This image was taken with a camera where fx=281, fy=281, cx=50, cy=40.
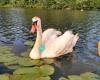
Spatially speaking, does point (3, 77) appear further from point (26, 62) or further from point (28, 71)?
point (26, 62)

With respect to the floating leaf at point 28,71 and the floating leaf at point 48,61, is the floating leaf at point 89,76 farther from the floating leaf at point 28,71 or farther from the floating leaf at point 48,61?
the floating leaf at point 48,61

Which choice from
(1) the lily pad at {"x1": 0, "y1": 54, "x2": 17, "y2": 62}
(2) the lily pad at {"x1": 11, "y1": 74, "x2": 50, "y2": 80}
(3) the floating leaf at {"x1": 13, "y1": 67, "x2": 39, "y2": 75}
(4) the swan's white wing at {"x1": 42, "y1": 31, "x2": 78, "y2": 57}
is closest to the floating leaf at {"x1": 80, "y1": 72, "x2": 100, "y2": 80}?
(2) the lily pad at {"x1": 11, "y1": 74, "x2": 50, "y2": 80}

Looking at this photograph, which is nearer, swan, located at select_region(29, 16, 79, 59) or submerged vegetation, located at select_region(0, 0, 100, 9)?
swan, located at select_region(29, 16, 79, 59)

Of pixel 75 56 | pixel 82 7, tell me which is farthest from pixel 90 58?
pixel 82 7

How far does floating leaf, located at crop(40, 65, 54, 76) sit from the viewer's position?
394 inches

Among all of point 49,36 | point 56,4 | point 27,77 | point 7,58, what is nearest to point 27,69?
point 27,77

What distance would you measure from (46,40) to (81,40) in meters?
4.07

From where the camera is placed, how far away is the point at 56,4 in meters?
52.8

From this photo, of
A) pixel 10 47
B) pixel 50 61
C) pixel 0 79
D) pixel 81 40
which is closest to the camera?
pixel 0 79

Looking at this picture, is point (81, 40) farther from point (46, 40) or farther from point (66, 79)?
point (66, 79)

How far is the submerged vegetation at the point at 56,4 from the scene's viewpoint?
1958 inches

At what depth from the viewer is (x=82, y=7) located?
161 feet

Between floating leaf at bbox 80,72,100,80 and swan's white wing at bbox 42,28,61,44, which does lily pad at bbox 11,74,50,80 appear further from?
swan's white wing at bbox 42,28,61,44

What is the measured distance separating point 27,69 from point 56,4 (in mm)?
43101
